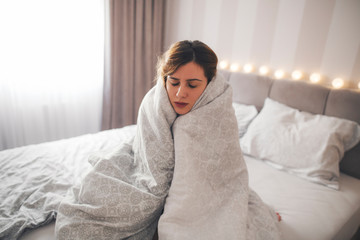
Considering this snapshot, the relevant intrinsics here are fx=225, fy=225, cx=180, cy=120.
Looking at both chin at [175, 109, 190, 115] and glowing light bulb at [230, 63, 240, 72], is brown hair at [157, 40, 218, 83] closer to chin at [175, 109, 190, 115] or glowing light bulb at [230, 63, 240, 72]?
chin at [175, 109, 190, 115]

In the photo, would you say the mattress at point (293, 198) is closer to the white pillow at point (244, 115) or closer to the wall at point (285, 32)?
the white pillow at point (244, 115)

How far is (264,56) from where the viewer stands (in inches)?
81.4

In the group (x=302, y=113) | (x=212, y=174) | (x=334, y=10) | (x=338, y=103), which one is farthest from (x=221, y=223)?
(x=334, y=10)

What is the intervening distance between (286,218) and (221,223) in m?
0.47

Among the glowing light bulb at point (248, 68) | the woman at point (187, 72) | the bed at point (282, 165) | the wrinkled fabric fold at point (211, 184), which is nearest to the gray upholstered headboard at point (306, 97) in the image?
the bed at point (282, 165)

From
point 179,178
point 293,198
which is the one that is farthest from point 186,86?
point 293,198

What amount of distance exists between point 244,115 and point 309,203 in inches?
33.7

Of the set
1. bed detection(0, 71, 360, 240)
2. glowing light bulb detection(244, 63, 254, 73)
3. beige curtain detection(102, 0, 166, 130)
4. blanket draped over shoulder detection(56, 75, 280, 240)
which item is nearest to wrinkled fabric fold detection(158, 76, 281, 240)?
blanket draped over shoulder detection(56, 75, 280, 240)

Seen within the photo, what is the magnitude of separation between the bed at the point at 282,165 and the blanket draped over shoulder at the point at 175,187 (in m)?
0.21

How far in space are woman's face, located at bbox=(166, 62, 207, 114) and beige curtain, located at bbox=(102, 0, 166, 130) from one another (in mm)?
1844

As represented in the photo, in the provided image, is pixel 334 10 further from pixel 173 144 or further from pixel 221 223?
pixel 221 223

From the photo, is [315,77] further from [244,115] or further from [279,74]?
[244,115]

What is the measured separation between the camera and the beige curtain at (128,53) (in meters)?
2.53

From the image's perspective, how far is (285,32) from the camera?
6.26 ft
